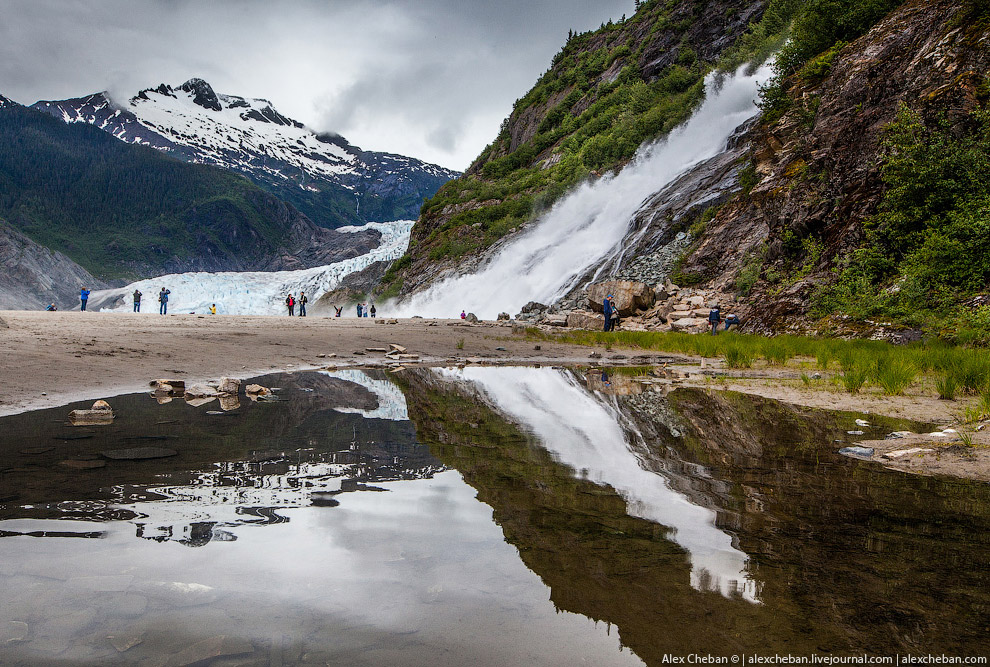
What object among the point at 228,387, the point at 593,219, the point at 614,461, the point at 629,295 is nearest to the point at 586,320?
the point at 629,295

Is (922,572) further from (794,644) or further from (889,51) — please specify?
(889,51)

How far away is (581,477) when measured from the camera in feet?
12.0

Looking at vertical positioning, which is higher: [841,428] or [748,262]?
[748,262]

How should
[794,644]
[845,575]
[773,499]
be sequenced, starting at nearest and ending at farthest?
[794,644], [845,575], [773,499]

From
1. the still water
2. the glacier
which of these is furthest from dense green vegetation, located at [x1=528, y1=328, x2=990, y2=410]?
the glacier

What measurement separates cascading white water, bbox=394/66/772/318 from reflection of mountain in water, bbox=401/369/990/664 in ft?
94.6

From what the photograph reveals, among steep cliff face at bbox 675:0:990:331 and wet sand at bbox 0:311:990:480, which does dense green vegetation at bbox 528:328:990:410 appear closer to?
wet sand at bbox 0:311:990:480

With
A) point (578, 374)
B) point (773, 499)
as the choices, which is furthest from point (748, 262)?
point (773, 499)

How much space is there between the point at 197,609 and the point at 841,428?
5.71 m

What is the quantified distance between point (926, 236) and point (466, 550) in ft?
56.1

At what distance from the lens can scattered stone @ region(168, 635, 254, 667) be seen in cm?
153

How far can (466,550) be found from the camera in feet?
7.93

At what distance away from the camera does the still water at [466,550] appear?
66.9 inches

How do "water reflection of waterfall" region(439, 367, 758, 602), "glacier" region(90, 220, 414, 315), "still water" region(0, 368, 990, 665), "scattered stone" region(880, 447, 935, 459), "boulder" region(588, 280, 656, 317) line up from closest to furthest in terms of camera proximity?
1. "still water" region(0, 368, 990, 665)
2. "water reflection of waterfall" region(439, 367, 758, 602)
3. "scattered stone" region(880, 447, 935, 459)
4. "boulder" region(588, 280, 656, 317)
5. "glacier" region(90, 220, 414, 315)
